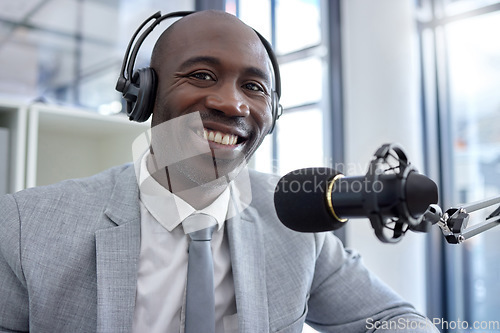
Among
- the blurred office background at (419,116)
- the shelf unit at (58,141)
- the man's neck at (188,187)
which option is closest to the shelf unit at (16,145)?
the shelf unit at (58,141)

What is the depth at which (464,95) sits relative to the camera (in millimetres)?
2561

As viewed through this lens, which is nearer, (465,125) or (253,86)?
(253,86)

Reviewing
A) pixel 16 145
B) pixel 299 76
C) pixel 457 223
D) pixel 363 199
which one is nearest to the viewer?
pixel 363 199

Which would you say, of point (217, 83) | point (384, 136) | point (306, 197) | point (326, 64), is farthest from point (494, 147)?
point (306, 197)

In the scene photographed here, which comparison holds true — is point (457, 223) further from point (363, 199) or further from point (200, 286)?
point (200, 286)

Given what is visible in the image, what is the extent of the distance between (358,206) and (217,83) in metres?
0.45

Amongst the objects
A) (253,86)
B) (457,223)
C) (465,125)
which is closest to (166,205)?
(253,86)

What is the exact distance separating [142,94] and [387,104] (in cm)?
195

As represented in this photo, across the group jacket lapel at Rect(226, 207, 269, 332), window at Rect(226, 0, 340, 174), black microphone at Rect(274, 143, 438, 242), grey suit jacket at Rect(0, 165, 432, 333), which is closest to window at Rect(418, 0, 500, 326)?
window at Rect(226, 0, 340, 174)

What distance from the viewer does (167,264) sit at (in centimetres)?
88

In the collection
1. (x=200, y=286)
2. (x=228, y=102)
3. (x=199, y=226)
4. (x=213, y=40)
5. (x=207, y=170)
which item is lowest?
(x=200, y=286)

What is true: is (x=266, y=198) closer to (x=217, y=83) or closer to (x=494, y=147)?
(x=217, y=83)

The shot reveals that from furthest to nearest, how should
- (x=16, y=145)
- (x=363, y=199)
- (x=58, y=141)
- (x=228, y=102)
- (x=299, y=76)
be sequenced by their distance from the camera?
(x=299, y=76) → (x=58, y=141) → (x=16, y=145) → (x=228, y=102) → (x=363, y=199)

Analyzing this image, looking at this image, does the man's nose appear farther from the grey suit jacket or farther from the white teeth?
the grey suit jacket
